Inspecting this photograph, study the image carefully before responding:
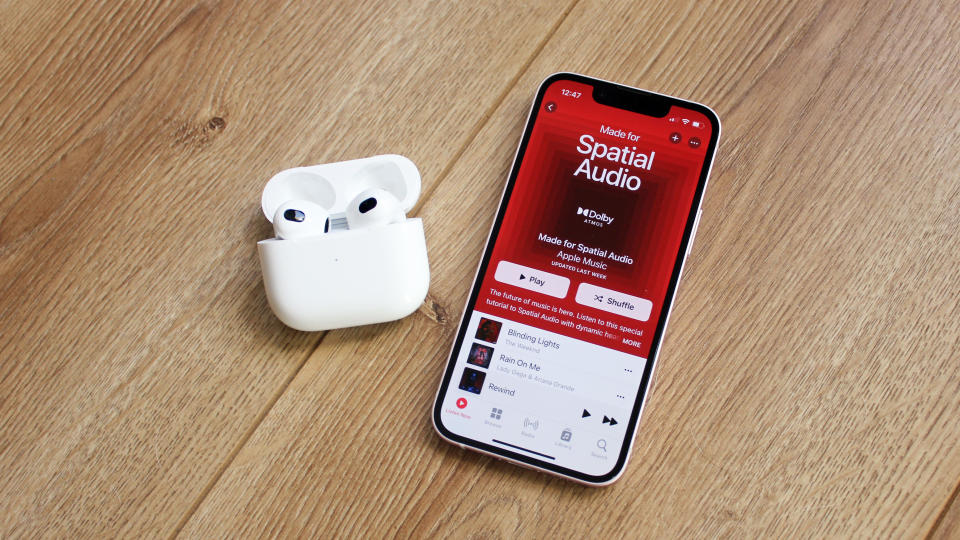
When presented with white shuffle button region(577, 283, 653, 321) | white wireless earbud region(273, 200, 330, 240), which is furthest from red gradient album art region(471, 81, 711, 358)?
white wireless earbud region(273, 200, 330, 240)

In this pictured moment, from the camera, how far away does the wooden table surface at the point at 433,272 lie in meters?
0.50

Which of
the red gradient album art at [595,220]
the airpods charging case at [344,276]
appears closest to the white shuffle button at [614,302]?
the red gradient album art at [595,220]

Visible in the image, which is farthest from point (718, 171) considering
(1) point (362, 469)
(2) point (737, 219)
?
(1) point (362, 469)

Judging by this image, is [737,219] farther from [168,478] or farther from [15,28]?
[15,28]

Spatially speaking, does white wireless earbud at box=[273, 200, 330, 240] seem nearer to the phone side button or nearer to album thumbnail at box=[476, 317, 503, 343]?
album thumbnail at box=[476, 317, 503, 343]

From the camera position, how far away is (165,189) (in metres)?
0.55

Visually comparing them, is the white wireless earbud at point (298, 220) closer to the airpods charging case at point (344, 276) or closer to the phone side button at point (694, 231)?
the airpods charging case at point (344, 276)

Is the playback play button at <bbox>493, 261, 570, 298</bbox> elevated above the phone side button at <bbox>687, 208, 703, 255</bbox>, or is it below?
below

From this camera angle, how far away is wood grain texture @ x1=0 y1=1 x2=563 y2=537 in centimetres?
51

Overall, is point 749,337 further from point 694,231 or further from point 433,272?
point 433,272

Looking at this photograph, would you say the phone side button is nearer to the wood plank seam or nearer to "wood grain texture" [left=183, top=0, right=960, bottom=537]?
"wood grain texture" [left=183, top=0, right=960, bottom=537]

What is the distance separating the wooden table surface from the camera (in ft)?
1.65

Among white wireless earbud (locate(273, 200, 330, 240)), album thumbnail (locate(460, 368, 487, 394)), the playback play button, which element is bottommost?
album thumbnail (locate(460, 368, 487, 394))

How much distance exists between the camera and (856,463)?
50cm
